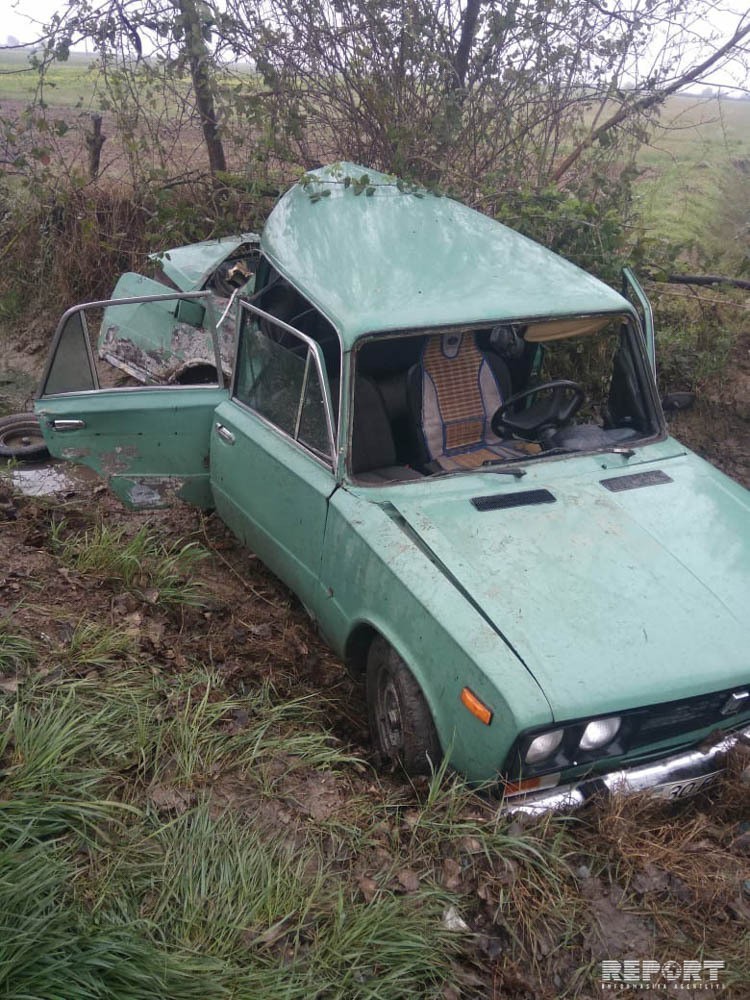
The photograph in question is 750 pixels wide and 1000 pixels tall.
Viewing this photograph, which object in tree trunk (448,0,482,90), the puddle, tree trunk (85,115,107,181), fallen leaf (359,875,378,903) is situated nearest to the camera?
fallen leaf (359,875,378,903)

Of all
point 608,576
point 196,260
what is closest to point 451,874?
point 608,576

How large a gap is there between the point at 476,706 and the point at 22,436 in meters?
3.70

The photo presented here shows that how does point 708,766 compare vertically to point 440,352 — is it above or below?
below

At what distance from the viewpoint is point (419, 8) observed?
652 cm

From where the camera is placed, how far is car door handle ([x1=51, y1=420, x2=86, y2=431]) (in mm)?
4066

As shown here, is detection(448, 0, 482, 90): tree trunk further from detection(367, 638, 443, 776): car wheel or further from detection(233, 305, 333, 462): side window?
detection(367, 638, 443, 776): car wheel

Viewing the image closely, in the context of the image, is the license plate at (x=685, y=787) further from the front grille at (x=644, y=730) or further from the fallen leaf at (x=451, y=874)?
the fallen leaf at (x=451, y=874)

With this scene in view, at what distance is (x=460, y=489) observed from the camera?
3.39 metres

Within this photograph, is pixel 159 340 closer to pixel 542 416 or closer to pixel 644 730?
pixel 542 416

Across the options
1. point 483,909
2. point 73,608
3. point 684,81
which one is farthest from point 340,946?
point 684,81

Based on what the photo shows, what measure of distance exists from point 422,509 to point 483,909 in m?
1.43

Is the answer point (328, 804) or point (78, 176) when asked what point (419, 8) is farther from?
point (328, 804)

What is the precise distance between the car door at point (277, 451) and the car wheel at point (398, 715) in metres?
0.52
